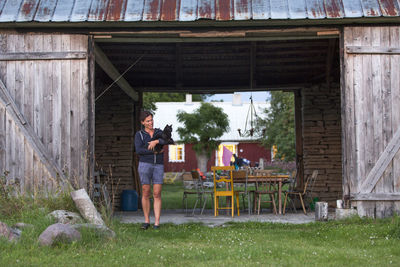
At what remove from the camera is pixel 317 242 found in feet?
22.4

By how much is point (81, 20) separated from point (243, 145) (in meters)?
25.1

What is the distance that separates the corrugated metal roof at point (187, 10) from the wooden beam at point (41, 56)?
1.90 ft

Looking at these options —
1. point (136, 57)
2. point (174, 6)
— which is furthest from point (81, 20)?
point (136, 57)

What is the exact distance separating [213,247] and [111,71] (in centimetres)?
555

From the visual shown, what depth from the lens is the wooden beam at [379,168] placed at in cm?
866

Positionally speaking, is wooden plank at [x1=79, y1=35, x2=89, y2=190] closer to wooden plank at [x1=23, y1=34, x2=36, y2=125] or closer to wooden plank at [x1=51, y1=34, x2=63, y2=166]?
wooden plank at [x1=51, y1=34, x2=63, y2=166]

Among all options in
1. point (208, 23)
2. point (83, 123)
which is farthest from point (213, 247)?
point (208, 23)

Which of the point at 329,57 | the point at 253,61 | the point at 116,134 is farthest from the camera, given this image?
the point at 116,134

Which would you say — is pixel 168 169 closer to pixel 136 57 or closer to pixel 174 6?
pixel 136 57

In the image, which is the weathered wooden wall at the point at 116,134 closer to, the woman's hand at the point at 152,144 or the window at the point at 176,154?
the woman's hand at the point at 152,144

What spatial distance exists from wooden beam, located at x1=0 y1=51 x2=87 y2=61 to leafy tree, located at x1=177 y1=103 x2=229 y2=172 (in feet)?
54.9

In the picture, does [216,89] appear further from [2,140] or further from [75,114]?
[2,140]

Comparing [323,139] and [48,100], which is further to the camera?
[323,139]

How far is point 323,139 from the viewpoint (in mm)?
12875
